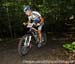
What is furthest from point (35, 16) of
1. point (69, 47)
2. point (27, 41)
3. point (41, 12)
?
point (41, 12)

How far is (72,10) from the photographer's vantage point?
11664mm

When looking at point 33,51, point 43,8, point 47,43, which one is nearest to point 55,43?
point 47,43

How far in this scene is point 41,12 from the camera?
36.8 feet

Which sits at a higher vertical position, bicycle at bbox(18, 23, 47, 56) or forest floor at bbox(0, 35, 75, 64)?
bicycle at bbox(18, 23, 47, 56)

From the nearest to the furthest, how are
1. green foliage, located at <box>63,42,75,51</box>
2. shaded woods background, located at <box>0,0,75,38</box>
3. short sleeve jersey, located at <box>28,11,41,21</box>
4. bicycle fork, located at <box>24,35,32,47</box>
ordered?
1. bicycle fork, located at <box>24,35,32,47</box>
2. short sleeve jersey, located at <box>28,11,41,21</box>
3. green foliage, located at <box>63,42,75,51</box>
4. shaded woods background, located at <box>0,0,75,38</box>

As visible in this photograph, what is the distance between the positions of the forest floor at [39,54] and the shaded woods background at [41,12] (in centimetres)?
118

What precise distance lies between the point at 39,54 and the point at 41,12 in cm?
294

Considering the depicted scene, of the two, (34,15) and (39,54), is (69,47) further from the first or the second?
(34,15)

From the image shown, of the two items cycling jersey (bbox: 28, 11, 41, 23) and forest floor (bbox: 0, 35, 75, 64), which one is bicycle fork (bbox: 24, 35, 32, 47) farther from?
cycling jersey (bbox: 28, 11, 41, 23)

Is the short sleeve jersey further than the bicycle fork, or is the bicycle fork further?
the short sleeve jersey

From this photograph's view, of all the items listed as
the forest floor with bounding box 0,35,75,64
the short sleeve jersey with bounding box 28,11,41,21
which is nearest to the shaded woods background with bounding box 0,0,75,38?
the forest floor with bounding box 0,35,75,64

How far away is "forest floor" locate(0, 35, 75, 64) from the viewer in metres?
8.23

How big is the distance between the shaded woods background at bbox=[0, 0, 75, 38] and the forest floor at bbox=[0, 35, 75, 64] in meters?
1.18

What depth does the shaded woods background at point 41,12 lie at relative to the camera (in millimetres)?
10875
